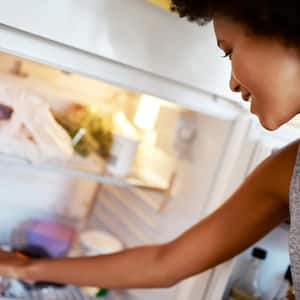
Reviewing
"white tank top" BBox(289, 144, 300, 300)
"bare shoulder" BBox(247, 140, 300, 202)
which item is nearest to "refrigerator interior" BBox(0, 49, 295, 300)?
"bare shoulder" BBox(247, 140, 300, 202)

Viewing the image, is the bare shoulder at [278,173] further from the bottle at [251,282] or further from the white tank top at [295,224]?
the bottle at [251,282]

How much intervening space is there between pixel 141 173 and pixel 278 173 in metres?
0.57

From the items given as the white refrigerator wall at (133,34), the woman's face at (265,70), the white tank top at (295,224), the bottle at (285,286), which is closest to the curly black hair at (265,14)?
the woman's face at (265,70)

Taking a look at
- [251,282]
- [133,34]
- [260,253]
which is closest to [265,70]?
[133,34]

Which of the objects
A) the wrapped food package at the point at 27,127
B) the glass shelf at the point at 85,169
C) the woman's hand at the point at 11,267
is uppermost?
the wrapped food package at the point at 27,127

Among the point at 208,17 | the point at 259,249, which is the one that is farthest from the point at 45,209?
the point at 208,17

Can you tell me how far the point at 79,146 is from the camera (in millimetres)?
1235

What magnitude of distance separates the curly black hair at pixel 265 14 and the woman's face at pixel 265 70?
13mm

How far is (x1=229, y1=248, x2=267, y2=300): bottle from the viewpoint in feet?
3.84

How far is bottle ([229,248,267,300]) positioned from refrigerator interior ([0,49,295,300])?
0.07m

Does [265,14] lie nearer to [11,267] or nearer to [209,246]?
[209,246]

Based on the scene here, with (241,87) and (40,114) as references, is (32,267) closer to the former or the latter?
(40,114)

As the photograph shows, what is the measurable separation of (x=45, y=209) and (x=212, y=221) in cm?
73

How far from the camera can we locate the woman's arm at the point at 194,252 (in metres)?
0.94
